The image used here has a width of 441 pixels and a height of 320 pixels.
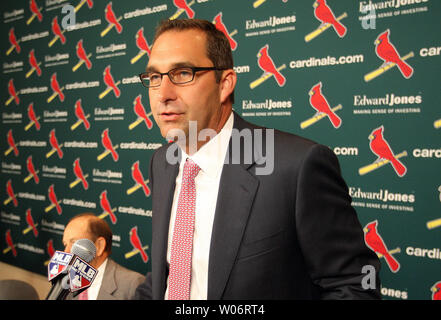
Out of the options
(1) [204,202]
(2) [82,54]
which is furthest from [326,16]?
(2) [82,54]

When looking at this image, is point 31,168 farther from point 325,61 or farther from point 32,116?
point 325,61

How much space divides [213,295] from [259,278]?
13 centimetres

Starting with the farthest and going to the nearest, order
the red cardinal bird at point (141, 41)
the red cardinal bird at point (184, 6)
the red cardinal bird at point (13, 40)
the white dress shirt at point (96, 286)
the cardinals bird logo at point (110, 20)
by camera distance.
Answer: the red cardinal bird at point (13, 40) → the cardinals bird logo at point (110, 20) → the red cardinal bird at point (141, 41) → the red cardinal bird at point (184, 6) → the white dress shirt at point (96, 286)

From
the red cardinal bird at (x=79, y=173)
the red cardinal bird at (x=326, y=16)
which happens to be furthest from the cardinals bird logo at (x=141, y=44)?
the red cardinal bird at (x=326, y=16)

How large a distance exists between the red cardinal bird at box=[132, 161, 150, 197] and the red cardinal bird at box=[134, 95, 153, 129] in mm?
362

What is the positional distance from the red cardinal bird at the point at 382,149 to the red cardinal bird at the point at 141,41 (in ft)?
6.53

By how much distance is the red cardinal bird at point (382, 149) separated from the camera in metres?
2.05

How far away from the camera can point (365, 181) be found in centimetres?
217

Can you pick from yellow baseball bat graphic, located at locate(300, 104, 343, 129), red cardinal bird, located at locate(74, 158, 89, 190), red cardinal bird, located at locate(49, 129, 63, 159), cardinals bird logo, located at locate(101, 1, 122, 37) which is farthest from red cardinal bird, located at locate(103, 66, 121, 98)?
yellow baseball bat graphic, located at locate(300, 104, 343, 129)

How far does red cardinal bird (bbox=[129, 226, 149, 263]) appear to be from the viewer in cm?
319

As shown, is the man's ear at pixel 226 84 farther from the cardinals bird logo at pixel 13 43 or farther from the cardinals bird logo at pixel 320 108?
the cardinals bird logo at pixel 13 43

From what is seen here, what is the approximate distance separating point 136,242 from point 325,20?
232cm

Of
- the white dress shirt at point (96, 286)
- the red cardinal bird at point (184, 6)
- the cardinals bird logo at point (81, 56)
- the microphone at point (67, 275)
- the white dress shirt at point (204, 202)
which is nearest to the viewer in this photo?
the microphone at point (67, 275)
